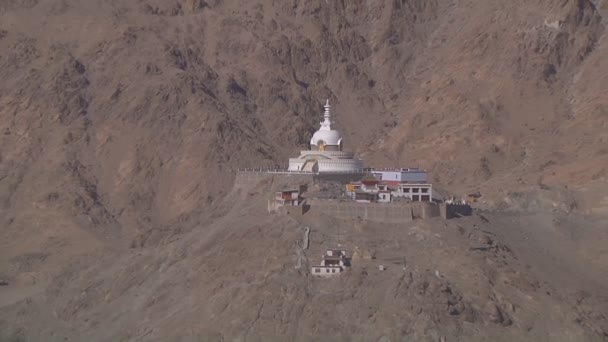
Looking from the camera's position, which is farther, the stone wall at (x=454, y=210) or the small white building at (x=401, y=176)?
the small white building at (x=401, y=176)

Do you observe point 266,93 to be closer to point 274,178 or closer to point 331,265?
point 274,178

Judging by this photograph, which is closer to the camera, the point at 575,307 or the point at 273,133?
the point at 575,307

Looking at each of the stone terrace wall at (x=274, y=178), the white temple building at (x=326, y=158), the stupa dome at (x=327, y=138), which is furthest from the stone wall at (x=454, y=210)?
the stupa dome at (x=327, y=138)

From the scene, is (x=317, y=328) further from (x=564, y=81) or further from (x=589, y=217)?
(x=564, y=81)

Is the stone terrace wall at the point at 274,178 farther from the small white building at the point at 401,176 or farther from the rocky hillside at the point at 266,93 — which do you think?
the rocky hillside at the point at 266,93

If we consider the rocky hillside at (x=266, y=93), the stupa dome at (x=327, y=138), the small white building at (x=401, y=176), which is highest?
the rocky hillside at (x=266, y=93)

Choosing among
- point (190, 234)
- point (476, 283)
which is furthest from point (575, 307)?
point (190, 234)

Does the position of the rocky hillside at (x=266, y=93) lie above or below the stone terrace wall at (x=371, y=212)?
above
